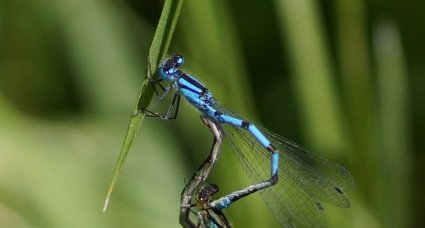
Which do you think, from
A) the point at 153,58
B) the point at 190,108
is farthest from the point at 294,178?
the point at 153,58

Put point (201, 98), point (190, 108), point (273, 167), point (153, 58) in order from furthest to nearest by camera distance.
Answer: point (190, 108), point (273, 167), point (201, 98), point (153, 58)

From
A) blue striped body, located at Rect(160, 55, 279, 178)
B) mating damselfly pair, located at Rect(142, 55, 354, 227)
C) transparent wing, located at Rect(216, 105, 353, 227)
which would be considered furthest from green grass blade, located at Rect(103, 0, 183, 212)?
transparent wing, located at Rect(216, 105, 353, 227)

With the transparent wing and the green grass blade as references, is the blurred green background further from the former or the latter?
the green grass blade

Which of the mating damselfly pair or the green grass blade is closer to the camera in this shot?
the green grass blade

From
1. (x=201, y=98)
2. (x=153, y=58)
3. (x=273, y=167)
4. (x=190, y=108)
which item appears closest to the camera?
(x=153, y=58)

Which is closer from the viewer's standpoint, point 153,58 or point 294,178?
point 153,58

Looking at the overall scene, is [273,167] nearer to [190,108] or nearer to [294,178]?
[294,178]

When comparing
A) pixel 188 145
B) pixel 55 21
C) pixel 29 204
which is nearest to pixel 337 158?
pixel 188 145
